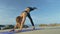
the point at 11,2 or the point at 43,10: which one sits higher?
the point at 11,2

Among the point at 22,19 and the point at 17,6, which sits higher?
the point at 17,6

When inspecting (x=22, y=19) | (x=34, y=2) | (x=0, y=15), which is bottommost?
(x=22, y=19)

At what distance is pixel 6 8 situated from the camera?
210 inches

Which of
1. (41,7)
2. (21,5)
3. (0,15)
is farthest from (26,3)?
(0,15)

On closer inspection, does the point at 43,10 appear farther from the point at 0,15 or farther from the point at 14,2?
the point at 0,15

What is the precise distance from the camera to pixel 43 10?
5387mm

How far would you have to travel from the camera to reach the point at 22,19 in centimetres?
400

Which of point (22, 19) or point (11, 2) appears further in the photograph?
point (11, 2)

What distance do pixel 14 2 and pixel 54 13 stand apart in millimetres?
1431

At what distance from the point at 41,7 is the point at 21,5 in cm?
69

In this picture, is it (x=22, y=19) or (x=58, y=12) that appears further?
(x=58, y=12)

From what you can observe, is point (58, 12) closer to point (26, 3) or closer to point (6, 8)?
point (26, 3)

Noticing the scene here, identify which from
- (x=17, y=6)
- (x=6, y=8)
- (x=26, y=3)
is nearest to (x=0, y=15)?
(x=6, y=8)

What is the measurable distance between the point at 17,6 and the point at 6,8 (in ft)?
1.24
